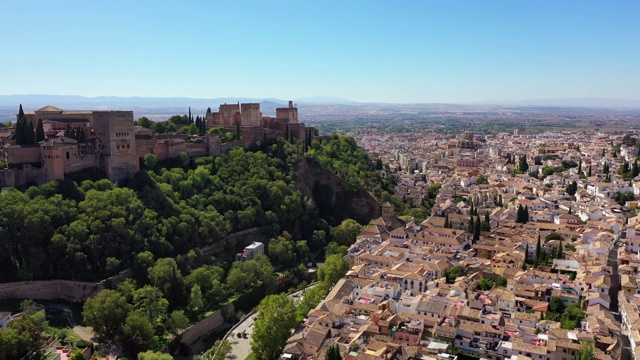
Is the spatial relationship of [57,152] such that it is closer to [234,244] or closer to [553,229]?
[234,244]

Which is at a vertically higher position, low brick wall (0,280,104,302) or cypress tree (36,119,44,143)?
cypress tree (36,119,44,143)

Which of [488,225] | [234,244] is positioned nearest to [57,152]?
[234,244]

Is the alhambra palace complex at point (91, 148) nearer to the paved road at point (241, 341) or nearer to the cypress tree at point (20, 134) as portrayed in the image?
the cypress tree at point (20, 134)

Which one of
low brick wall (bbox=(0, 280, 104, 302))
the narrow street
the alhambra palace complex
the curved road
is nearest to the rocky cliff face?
the alhambra palace complex

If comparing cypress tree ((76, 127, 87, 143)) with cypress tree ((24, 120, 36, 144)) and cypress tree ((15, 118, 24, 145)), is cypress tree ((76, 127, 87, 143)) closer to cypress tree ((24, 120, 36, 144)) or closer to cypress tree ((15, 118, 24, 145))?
cypress tree ((24, 120, 36, 144))

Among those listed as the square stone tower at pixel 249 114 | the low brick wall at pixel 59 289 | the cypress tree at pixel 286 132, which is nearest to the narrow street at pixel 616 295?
the low brick wall at pixel 59 289
